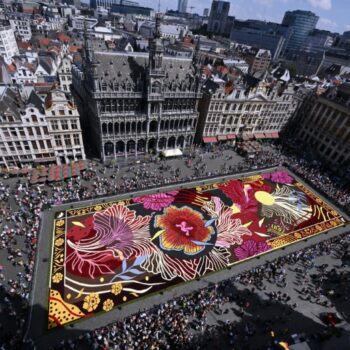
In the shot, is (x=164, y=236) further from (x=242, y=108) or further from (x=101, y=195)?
(x=242, y=108)

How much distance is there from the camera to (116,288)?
3688 cm

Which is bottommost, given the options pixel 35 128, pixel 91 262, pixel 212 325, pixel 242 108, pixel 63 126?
pixel 91 262

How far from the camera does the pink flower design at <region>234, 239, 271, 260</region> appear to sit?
147 ft

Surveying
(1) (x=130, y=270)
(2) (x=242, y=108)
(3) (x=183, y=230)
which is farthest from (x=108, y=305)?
(2) (x=242, y=108)

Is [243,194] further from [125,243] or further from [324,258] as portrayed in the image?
[125,243]

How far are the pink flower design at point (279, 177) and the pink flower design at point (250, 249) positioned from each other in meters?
26.4

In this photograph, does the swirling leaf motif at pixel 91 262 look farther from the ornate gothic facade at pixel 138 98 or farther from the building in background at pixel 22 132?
the ornate gothic facade at pixel 138 98

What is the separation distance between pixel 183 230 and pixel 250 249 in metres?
14.3

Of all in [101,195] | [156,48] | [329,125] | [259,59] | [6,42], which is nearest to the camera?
[101,195]

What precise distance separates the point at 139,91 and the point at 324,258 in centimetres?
5713

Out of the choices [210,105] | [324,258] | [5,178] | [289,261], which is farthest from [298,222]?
[5,178]

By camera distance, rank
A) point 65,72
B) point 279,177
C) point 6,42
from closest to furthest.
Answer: point 279,177
point 65,72
point 6,42

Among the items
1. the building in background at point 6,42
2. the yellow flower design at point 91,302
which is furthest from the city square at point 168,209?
the building in background at point 6,42

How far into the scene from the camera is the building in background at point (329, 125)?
7369cm
